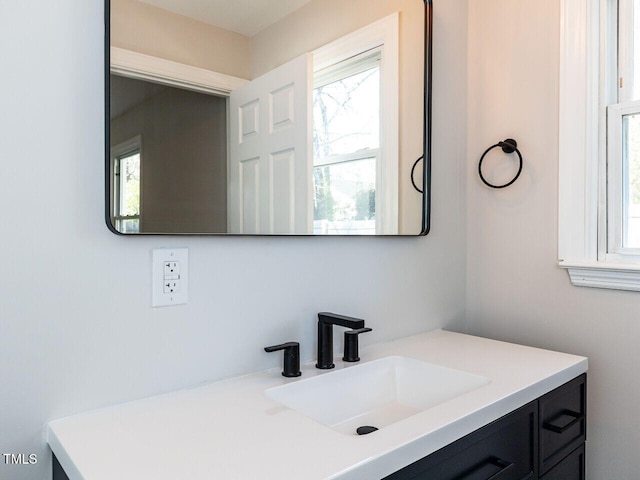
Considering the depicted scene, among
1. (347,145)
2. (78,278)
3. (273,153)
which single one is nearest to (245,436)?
(78,278)

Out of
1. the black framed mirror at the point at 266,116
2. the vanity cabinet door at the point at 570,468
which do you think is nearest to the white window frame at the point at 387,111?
the black framed mirror at the point at 266,116

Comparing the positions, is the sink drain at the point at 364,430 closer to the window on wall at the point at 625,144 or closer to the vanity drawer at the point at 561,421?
the vanity drawer at the point at 561,421

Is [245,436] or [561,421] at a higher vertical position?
[245,436]

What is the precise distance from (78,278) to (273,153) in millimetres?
533

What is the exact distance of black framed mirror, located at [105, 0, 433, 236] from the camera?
3.22 ft

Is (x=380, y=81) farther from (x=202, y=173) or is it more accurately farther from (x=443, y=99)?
(x=202, y=173)

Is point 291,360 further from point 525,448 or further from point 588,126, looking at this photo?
point 588,126

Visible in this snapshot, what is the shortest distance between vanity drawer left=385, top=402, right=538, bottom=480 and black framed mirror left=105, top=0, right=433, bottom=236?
626 mm

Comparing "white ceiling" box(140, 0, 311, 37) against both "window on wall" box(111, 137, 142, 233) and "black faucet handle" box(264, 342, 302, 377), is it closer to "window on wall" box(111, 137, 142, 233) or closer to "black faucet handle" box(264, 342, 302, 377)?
"window on wall" box(111, 137, 142, 233)

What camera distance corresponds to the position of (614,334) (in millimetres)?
1415

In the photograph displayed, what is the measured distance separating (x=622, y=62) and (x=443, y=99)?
1.79 feet

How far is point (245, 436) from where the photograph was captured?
2.73 feet

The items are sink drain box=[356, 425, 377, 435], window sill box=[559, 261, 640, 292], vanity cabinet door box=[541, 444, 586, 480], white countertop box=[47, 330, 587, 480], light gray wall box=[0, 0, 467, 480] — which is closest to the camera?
white countertop box=[47, 330, 587, 480]

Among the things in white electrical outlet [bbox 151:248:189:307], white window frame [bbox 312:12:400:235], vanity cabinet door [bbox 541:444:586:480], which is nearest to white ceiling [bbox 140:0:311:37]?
white window frame [bbox 312:12:400:235]
